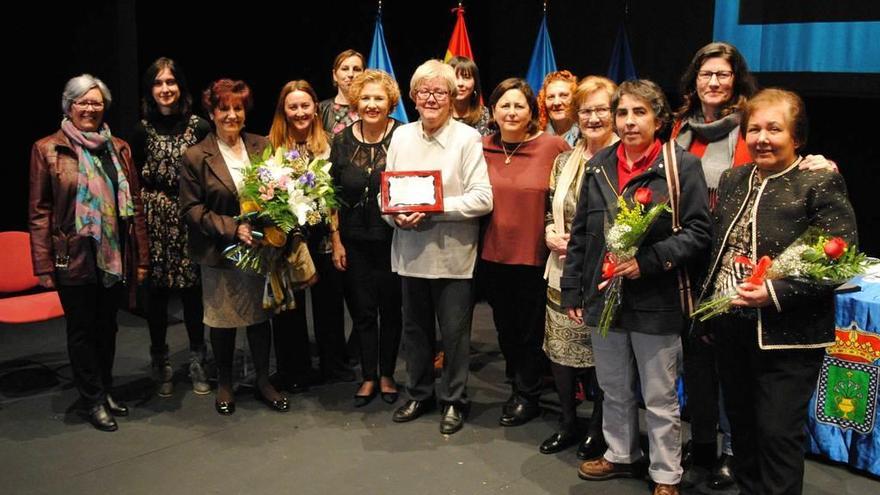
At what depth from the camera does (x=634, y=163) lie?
3.18 m

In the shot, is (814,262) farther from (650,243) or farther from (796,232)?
(650,243)

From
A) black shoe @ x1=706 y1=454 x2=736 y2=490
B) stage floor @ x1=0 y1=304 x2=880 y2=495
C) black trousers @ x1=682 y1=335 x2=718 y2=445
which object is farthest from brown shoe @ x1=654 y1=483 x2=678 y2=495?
black trousers @ x1=682 y1=335 x2=718 y2=445

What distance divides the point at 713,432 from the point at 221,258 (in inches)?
92.8

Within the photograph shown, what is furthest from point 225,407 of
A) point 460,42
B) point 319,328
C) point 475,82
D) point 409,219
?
point 460,42

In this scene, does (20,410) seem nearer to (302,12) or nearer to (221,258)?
(221,258)

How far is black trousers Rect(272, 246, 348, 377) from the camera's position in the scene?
452cm

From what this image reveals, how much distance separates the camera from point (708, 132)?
3.44 meters

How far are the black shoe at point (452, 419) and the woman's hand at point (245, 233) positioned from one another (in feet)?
4.04

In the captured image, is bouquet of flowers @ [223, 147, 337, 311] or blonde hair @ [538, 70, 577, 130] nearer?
bouquet of flowers @ [223, 147, 337, 311]

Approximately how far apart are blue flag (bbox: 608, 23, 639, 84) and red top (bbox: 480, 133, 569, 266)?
246 centimetres

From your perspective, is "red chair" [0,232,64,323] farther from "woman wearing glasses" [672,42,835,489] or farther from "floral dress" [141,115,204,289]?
"woman wearing glasses" [672,42,835,489]

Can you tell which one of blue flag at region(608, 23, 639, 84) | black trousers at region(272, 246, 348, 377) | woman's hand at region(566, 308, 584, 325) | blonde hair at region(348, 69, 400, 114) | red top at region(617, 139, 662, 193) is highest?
blue flag at region(608, 23, 639, 84)

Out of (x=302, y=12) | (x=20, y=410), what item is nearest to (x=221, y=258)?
(x=20, y=410)

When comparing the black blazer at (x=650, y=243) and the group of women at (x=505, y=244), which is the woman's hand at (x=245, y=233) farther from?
the black blazer at (x=650, y=243)
